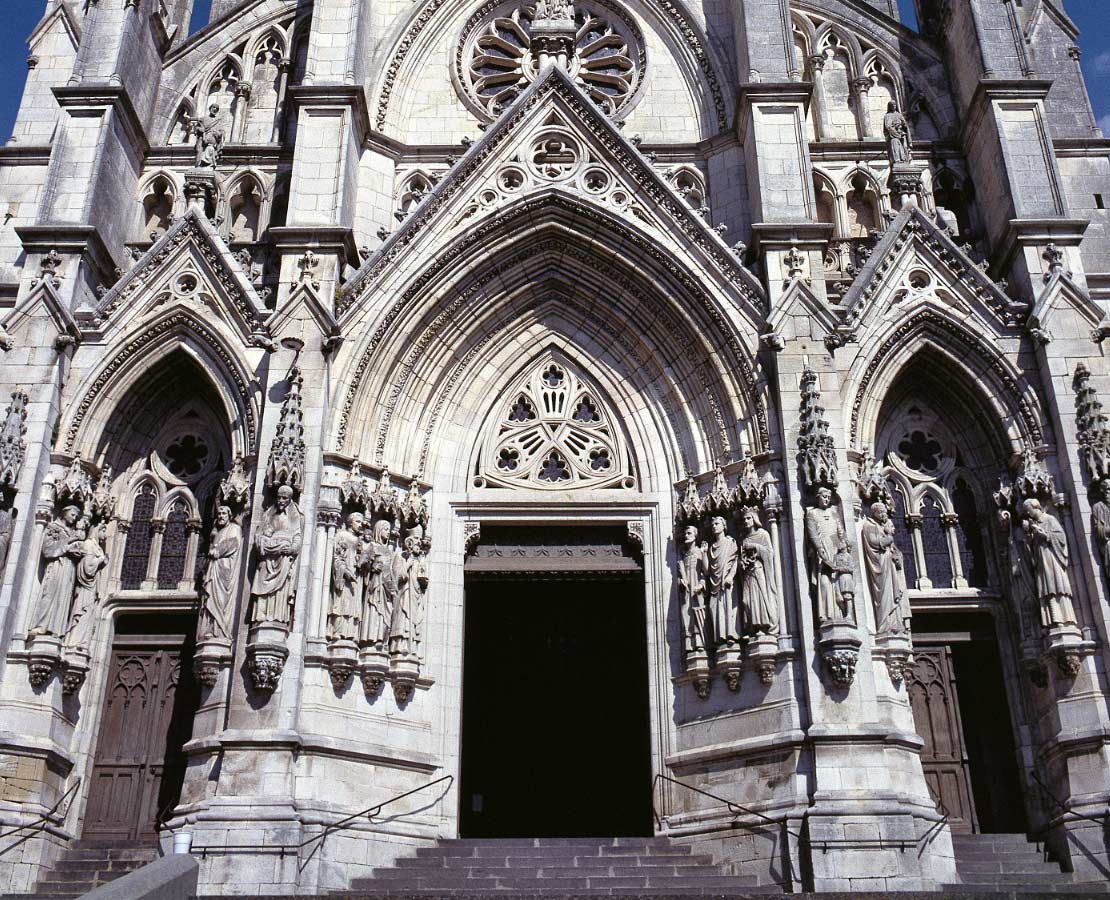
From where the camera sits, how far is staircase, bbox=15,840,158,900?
12.5m

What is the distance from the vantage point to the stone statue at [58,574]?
44.2ft

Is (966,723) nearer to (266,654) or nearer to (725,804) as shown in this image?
(725,804)

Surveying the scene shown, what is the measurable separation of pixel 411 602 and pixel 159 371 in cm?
500

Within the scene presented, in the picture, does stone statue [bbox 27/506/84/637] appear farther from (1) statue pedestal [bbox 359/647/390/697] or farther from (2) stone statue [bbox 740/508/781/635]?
(2) stone statue [bbox 740/508/781/635]

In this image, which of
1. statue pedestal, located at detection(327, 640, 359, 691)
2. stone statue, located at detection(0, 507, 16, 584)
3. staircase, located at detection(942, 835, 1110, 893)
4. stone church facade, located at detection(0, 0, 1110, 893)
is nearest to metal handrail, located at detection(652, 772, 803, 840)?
stone church facade, located at detection(0, 0, 1110, 893)

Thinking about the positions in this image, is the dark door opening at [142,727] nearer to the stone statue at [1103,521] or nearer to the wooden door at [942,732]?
the wooden door at [942,732]

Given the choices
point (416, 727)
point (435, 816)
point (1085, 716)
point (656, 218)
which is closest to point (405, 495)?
point (416, 727)

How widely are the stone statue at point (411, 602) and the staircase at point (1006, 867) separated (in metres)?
6.92

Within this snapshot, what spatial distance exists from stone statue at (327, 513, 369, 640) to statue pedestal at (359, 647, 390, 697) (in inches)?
12.0

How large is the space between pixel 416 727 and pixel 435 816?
1.12 meters

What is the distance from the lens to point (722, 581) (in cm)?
1388

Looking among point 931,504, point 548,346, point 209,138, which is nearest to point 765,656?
point 931,504

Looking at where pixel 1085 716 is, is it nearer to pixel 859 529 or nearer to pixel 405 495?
pixel 859 529

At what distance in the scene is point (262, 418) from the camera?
14.2m
